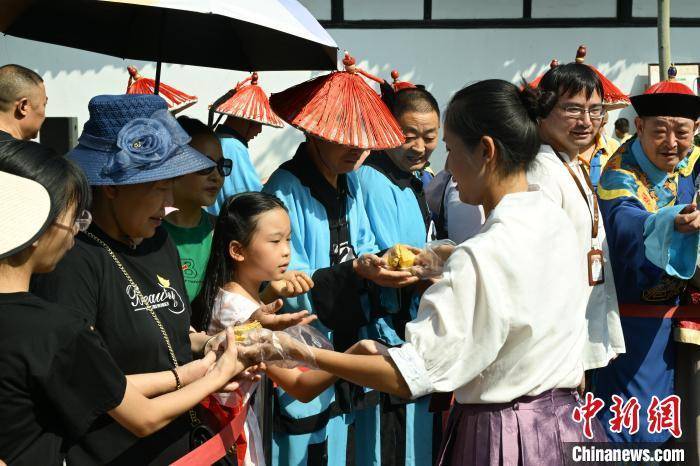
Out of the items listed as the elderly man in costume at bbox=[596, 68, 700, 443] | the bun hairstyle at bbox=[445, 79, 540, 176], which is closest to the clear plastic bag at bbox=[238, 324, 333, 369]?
the bun hairstyle at bbox=[445, 79, 540, 176]

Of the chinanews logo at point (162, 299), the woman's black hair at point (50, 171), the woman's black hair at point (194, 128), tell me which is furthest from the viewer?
the woman's black hair at point (194, 128)

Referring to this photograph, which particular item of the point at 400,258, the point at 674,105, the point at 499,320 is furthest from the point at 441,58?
the point at 499,320

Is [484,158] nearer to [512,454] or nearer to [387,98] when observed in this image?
[512,454]

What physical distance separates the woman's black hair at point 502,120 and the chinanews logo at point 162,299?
0.96 metres

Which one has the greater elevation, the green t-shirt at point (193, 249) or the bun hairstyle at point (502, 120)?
the bun hairstyle at point (502, 120)

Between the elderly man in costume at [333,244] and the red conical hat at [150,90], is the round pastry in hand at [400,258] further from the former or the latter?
the red conical hat at [150,90]

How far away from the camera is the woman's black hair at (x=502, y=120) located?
2428mm

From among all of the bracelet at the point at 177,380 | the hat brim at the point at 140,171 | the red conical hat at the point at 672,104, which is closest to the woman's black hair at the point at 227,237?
the hat brim at the point at 140,171

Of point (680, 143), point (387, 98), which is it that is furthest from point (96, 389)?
point (680, 143)

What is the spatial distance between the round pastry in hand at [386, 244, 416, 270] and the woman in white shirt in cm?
82

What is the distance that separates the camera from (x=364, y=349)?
2.46m

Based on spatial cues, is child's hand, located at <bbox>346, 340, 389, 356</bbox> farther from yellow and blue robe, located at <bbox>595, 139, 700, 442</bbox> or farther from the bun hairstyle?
yellow and blue robe, located at <bbox>595, 139, 700, 442</bbox>

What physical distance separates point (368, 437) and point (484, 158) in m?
1.83

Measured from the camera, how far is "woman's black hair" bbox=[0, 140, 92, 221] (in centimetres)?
192
